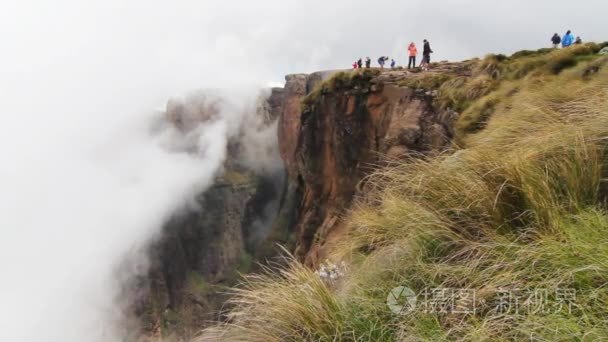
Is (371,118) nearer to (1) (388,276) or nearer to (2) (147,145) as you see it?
(1) (388,276)

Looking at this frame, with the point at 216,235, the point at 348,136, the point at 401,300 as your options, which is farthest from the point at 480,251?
the point at 216,235

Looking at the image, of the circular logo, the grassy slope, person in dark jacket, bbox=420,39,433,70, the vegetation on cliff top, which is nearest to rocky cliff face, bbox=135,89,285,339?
the vegetation on cliff top

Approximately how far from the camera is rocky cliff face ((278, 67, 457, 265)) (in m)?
15.1

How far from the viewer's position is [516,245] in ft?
9.64

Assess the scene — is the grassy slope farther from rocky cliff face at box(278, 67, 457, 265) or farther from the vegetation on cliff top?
the vegetation on cliff top

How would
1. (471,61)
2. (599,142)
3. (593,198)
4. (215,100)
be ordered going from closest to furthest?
(593,198) → (599,142) → (471,61) → (215,100)

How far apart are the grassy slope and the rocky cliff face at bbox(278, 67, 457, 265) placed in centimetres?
843

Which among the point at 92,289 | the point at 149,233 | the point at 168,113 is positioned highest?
the point at 168,113

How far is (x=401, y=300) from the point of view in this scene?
3025 mm

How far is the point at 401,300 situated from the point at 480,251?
724 mm

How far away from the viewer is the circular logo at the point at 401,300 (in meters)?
2.90

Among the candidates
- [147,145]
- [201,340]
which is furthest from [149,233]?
[201,340]

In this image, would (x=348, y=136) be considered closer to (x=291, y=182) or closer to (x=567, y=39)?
(x=567, y=39)

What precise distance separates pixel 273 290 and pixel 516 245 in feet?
6.17
